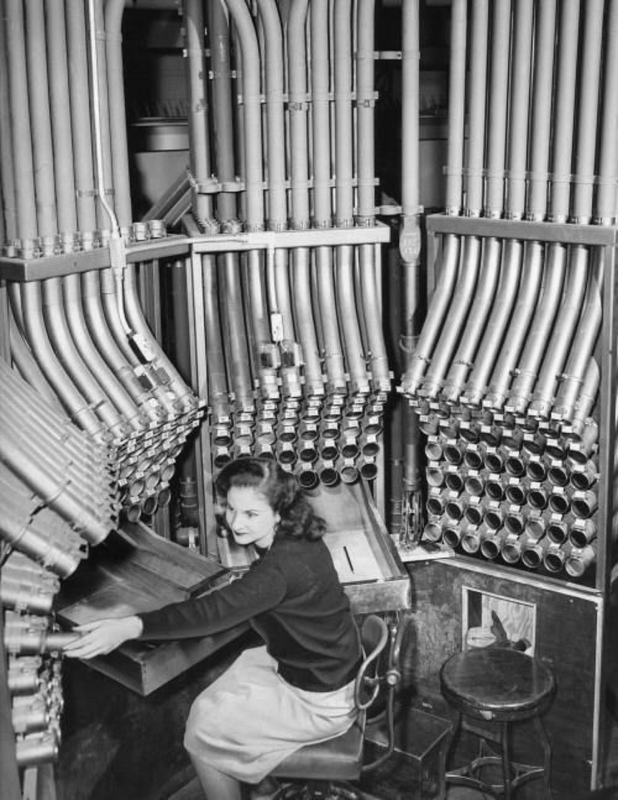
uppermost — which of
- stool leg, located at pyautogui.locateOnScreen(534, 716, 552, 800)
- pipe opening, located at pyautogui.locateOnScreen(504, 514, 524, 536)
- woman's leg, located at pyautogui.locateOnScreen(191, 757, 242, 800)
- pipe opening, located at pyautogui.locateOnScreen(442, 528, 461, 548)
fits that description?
pipe opening, located at pyautogui.locateOnScreen(504, 514, 524, 536)

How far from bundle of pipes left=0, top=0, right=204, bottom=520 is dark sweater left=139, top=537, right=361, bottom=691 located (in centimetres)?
73

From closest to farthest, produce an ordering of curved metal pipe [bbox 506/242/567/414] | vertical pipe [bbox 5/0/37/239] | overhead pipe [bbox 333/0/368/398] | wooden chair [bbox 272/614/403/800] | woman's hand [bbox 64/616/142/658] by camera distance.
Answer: woman's hand [bbox 64/616/142/658] → vertical pipe [bbox 5/0/37/239] → wooden chair [bbox 272/614/403/800] → curved metal pipe [bbox 506/242/567/414] → overhead pipe [bbox 333/0/368/398]

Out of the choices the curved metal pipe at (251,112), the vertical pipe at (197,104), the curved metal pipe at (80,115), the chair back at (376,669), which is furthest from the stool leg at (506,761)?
the curved metal pipe at (80,115)

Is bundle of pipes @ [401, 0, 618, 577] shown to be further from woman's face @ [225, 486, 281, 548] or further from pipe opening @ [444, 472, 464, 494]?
woman's face @ [225, 486, 281, 548]

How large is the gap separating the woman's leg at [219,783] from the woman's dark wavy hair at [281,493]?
908mm

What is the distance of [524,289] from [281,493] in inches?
51.9

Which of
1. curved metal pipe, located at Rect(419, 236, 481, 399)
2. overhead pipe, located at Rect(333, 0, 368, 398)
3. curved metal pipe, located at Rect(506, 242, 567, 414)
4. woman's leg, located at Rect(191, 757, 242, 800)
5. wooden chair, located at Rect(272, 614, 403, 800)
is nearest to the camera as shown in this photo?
wooden chair, located at Rect(272, 614, 403, 800)

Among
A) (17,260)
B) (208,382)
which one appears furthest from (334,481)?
(17,260)

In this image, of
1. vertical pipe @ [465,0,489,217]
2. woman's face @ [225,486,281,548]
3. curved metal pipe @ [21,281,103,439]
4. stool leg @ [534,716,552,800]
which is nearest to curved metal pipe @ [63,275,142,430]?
curved metal pipe @ [21,281,103,439]

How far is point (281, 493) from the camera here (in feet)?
13.5

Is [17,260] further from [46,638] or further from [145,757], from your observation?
[145,757]

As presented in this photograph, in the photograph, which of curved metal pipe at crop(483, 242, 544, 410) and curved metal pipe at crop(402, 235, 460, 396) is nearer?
curved metal pipe at crop(483, 242, 544, 410)

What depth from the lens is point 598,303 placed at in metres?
4.23

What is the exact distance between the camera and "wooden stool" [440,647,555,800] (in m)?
4.25
